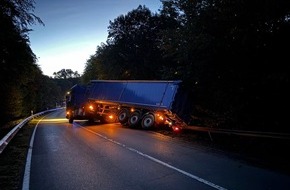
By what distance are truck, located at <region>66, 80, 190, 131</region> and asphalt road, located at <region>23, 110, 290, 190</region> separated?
742cm

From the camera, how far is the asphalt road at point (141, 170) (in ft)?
22.8

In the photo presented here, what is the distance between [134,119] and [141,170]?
535 inches

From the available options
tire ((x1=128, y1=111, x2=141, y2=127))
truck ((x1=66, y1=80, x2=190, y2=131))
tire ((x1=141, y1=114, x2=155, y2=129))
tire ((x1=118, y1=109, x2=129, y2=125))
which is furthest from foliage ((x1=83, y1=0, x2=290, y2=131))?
tire ((x1=118, y1=109, x2=129, y2=125))

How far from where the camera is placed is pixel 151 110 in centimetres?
2108

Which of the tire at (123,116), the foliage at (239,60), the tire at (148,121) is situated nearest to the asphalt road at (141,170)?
the foliage at (239,60)

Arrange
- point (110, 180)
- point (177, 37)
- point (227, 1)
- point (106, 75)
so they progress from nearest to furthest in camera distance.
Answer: point (110, 180), point (227, 1), point (177, 37), point (106, 75)

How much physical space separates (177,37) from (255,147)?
29.7ft

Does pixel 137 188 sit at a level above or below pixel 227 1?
below

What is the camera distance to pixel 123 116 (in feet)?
76.1

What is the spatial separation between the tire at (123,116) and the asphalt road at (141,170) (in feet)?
34.8

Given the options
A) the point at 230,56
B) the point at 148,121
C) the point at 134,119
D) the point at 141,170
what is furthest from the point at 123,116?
the point at 141,170

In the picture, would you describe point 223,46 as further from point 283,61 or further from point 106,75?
point 106,75

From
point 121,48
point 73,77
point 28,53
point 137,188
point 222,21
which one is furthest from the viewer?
point 73,77

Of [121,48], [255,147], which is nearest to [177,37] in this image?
[255,147]
